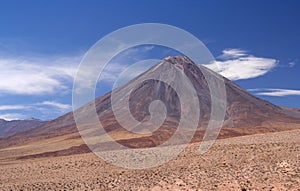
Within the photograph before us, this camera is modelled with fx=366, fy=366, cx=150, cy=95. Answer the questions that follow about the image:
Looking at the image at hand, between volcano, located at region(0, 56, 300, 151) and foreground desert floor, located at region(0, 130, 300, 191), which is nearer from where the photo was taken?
foreground desert floor, located at region(0, 130, 300, 191)

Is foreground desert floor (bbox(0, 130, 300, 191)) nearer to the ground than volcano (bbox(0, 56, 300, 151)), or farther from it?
nearer to the ground

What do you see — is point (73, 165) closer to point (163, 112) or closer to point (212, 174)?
point (212, 174)

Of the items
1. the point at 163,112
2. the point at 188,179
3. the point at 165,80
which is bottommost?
the point at 188,179

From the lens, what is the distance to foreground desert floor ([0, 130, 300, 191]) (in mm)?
21172

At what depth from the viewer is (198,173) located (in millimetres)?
24328

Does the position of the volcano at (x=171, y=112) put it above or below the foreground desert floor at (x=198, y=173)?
above

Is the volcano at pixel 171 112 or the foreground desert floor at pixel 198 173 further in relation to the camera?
the volcano at pixel 171 112

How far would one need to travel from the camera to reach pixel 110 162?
34.1 metres

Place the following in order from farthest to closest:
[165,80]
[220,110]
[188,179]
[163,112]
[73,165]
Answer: [165,80] → [220,110] → [163,112] → [73,165] → [188,179]

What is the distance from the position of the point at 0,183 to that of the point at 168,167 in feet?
43.6

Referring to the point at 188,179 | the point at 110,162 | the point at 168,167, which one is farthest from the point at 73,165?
the point at 188,179

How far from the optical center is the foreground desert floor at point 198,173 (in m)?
21.2

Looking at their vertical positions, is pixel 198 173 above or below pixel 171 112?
below

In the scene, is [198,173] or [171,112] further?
[171,112]
